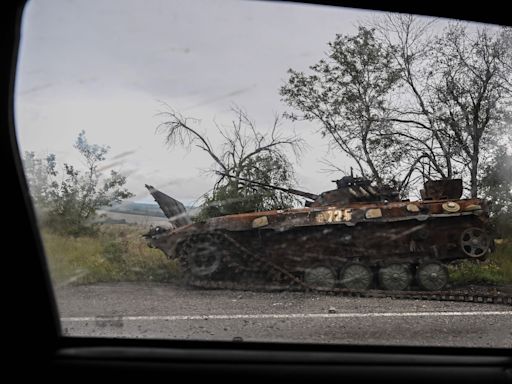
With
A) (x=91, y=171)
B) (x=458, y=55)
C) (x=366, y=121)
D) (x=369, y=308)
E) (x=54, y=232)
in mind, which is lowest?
(x=369, y=308)

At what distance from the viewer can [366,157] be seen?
5211mm

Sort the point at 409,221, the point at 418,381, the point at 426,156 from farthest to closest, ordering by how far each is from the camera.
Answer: the point at 409,221 < the point at 426,156 < the point at 418,381

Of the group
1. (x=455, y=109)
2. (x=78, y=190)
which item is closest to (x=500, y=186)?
(x=455, y=109)

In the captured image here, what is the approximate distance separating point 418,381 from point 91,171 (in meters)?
2.88

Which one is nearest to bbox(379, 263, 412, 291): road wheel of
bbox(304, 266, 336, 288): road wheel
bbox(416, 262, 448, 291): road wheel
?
bbox(416, 262, 448, 291): road wheel

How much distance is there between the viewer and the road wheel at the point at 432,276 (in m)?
6.81

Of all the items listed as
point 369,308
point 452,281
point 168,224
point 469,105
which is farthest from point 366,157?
point 452,281

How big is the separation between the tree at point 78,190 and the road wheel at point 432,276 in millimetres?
4389

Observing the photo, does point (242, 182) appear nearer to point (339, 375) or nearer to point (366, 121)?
point (366, 121)

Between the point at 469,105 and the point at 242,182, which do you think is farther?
the point at 469,105

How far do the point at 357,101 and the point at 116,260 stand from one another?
114 inches

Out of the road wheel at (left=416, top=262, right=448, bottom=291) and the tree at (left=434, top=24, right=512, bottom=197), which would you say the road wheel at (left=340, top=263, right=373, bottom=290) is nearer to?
the road wheel at (left=416, top=262, right=448, bottom=291)

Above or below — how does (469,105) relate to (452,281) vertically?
above

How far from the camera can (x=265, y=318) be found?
4.31 meters
